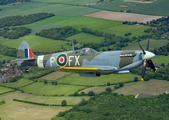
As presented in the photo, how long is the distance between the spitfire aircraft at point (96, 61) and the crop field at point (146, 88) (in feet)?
123

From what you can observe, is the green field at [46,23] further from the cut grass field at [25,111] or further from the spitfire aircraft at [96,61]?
the spitfire aircraft at [96,61]

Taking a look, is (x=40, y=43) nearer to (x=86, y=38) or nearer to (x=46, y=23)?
(x=86, y=38)

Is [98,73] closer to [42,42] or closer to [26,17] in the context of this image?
[42,42]

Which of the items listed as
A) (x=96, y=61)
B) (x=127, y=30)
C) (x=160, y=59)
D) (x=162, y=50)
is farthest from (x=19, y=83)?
(x=96, y=61)

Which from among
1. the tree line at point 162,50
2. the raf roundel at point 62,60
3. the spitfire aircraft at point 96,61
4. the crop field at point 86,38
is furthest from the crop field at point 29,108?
the crop field at point 86,38

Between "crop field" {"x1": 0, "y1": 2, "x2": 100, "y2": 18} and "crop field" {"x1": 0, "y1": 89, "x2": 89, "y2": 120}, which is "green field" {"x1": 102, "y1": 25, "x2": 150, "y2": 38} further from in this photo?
"crop field" {"x1": 0, "y1": 89, "x2": 89, "y2": 120}

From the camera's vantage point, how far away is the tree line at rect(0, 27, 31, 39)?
388 ft

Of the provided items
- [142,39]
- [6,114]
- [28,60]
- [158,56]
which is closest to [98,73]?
[28,60]

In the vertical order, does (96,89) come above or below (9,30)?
below

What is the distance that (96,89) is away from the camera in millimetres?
73875

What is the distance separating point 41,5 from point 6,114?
3774 inches

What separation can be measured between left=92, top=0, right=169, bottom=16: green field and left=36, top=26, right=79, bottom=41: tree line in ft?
85.5

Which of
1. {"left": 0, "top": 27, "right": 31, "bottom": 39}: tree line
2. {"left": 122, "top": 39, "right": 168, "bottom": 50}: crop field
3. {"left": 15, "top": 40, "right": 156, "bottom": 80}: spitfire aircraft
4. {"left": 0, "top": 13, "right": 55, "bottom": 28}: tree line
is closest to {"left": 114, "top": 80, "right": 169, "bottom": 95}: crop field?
{"left": 122, "top": 39, "right": 168, "bottom": 50}: crop field

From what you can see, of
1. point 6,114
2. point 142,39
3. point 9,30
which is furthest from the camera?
point 9,30
